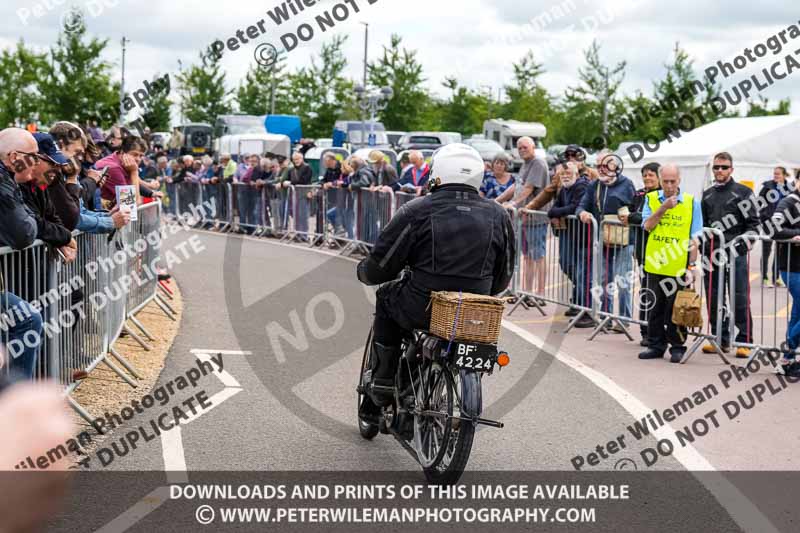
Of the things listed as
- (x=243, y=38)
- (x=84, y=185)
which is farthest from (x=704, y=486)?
(x=243, y=38)

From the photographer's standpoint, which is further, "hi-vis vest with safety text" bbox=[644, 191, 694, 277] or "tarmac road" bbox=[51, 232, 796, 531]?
"hi-vis vest with safety text" bbox=[644, 191, 694, 277]

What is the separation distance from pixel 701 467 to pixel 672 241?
4.40 m

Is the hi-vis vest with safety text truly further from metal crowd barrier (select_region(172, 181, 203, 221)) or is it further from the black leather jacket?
metal crowd barrier (select_region(172, 181, 203, 221))

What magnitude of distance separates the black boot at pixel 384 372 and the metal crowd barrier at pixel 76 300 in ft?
6.40

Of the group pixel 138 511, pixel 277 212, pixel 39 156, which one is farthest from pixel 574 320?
pixel 277 212

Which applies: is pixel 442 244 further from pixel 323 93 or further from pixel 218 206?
pixel 323 93

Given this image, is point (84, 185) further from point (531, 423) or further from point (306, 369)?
point (531, 423)

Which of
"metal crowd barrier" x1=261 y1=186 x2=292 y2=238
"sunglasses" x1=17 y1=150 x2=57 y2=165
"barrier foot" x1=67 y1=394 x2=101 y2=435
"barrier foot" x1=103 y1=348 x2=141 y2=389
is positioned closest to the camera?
"sunglasses" x1=17 y1=150 x2=57 y2=165

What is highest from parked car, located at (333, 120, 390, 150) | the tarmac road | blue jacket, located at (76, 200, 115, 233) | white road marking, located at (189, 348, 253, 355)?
parked car, located at (333, 120, 390, 150)

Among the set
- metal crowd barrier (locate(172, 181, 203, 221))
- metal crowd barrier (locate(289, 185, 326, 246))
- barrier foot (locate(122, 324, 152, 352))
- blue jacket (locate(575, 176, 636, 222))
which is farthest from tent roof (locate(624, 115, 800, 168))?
barrier foot (locate(122, 324, 152, 352))

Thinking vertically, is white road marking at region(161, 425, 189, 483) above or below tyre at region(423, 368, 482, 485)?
below

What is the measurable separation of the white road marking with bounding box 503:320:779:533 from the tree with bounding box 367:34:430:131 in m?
54.2

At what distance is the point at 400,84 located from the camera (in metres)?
63.4

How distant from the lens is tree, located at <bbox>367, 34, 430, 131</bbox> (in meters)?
63.2
